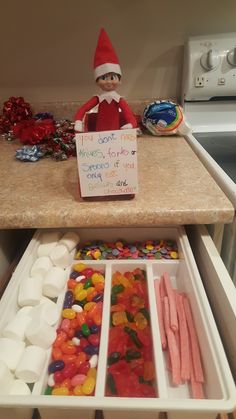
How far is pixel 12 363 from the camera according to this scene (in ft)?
1.51

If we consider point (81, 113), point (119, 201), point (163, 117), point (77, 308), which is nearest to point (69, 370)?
point (77, 308)

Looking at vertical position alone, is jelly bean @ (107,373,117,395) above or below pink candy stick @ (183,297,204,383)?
below

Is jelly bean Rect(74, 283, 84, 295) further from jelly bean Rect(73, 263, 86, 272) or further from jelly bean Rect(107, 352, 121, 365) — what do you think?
jelly bean Rect(107, 352, 121, 365)

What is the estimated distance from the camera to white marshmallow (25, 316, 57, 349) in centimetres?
50

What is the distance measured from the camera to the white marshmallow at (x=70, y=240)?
681mm

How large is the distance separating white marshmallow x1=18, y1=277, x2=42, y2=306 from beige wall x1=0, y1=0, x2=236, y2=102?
2.73 feet

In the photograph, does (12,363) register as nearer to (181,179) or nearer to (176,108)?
(181,179)

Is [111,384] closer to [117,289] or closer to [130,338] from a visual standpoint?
[130,338]

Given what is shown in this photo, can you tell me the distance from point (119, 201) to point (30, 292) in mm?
258

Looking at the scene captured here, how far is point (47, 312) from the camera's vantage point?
0.54 metres

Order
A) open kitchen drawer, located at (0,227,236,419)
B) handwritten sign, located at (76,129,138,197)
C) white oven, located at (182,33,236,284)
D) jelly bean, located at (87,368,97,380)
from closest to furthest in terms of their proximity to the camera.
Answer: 1. open kitchen drawer, located at (0,227,236,419)
2. jelly bean, located at (87,368,97,380)
3. handwritten sign, located at (76,129,138,197)
4. white oven, located at (182,33,236,284)

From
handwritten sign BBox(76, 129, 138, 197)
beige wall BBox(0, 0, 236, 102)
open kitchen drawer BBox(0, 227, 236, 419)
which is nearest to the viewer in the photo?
open kitchen drawer BBox(0, 227, 236, 419)

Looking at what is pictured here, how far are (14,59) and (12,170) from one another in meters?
0.54

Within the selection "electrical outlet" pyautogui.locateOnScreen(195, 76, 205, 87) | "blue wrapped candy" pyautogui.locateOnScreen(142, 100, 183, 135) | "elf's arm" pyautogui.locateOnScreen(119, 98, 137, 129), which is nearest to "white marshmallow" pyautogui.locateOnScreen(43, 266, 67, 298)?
"elf's arm" pyautogui.locateOnScreen(119, 98, 137, 129)
